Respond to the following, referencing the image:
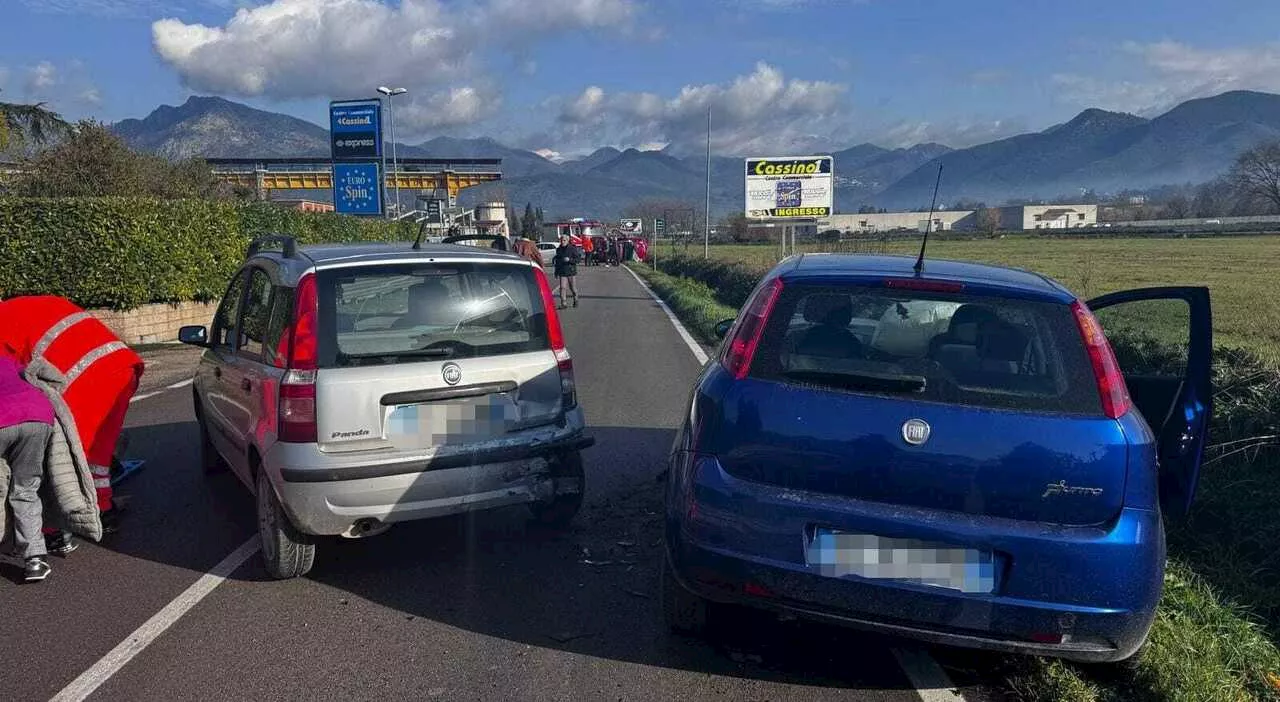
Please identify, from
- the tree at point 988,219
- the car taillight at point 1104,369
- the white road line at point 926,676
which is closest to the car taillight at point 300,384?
the white road line at point 926,676

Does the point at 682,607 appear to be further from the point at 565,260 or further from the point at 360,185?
the point at 360,185

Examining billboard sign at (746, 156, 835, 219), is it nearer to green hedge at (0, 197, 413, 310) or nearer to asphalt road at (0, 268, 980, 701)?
green hedge at (0, 197, 413, 310)

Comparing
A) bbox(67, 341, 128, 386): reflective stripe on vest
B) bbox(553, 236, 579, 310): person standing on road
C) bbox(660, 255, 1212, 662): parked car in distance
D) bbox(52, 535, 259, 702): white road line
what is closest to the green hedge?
bbox(553, 236, 579, 310): person standing on road

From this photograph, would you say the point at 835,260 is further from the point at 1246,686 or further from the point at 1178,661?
the point at 1246,686

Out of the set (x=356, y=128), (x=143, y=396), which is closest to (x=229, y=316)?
(x=143, y=396)

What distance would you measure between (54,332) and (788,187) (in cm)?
2806

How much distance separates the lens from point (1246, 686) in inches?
142

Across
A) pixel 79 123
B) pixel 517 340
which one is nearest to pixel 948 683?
pixel 517 340

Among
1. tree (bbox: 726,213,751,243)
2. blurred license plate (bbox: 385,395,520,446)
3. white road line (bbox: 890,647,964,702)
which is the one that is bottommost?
white road line (bbox: 890,647,964,702)

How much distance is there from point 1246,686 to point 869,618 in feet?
5.38

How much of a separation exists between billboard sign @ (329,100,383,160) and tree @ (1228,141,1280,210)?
205 feet

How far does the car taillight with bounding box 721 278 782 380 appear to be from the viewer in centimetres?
353

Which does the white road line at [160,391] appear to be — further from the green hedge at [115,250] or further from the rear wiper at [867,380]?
the rear wiper at [867,380]

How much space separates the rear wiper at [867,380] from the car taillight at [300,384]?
2226 mm
